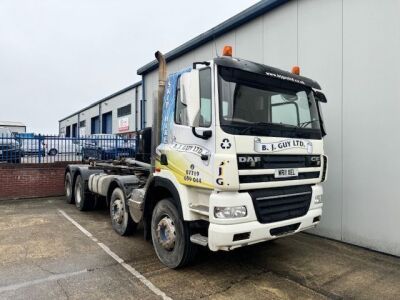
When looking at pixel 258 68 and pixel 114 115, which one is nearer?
pixel 258 68

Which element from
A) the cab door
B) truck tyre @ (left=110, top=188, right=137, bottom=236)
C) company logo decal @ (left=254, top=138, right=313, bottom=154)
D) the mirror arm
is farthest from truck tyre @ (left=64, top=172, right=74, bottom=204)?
company logo decal @ (left=254, top=138, right=313, bottom=154)

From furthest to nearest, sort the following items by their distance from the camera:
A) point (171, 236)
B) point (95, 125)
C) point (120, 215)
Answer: point (95, 125)
point (120, 215)
point (171, 236)

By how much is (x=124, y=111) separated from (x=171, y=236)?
70.9ft

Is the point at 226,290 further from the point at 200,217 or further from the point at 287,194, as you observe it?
the point at 287,194

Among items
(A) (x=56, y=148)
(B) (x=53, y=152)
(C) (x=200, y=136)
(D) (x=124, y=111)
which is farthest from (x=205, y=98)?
(D) (x=124, y=111)

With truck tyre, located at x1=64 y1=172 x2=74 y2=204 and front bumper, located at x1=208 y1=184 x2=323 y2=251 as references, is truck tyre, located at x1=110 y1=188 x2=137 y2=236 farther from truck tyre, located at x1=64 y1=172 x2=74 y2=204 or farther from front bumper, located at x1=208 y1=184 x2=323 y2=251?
truck tyre, located at x1=64 y1=172 x2=74 y2=204

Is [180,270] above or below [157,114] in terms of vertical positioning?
below

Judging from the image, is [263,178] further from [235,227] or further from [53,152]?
[53,152]

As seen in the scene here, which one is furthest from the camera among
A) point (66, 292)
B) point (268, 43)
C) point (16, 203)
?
point (16, 203)

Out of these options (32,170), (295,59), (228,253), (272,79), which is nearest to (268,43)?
(295,59)

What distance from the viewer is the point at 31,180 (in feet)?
37.1

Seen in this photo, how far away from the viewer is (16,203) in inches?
404

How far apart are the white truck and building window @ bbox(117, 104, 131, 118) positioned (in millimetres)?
19619

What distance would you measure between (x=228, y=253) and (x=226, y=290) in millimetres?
1406
